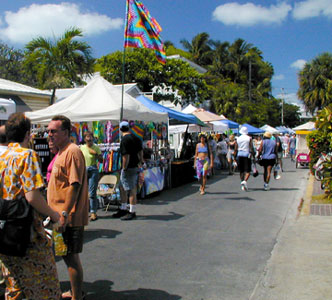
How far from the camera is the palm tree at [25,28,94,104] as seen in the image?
61.2 ft

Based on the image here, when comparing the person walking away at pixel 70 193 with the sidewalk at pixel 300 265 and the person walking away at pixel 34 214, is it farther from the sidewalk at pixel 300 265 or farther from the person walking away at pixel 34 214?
the sidewalk at pixel 300 265

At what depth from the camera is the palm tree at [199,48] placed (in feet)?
201

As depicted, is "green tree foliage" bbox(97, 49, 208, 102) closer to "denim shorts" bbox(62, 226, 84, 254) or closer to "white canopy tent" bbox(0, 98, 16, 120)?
"white canopy tent" bbox(0, 98, 16, 120)

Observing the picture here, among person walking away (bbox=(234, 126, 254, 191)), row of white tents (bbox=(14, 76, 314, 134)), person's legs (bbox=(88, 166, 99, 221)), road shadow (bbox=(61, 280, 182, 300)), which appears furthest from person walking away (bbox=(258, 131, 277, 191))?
road shadow (bbox=(61, 280, 182, 300))

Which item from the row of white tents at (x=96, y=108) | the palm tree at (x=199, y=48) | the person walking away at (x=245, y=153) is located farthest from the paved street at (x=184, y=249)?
the palm tree at (x=199, y=48)

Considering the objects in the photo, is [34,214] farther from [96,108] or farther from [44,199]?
[96,108]

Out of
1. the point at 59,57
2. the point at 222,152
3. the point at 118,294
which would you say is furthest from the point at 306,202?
the point at 59,57

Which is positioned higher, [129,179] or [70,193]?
[70,193]

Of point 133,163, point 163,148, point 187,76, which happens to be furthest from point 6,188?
point 187,76

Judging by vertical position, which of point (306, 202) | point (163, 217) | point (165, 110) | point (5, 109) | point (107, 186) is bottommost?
point (163, 217)

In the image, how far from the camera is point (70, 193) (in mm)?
3475

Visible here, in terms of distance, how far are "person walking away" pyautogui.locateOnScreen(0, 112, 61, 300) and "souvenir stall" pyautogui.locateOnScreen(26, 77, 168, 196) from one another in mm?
6343

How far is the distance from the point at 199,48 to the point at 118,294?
60562mm

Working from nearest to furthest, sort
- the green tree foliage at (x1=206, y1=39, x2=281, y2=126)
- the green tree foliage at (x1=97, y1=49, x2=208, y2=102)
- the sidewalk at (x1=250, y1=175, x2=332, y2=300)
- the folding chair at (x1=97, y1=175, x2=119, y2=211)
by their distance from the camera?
1. the sidewalk at (x1=250, y1=175, x2=332, y2=300)
2. the folding chair at (x1=97, y1=175, x2=119, y2=211)
3. the green tree foliage at (x1=97, y1=49, x2=208, y2=102)
4. the green tree foliage at (x1=206, y1=39, x2=281, y2=126)
